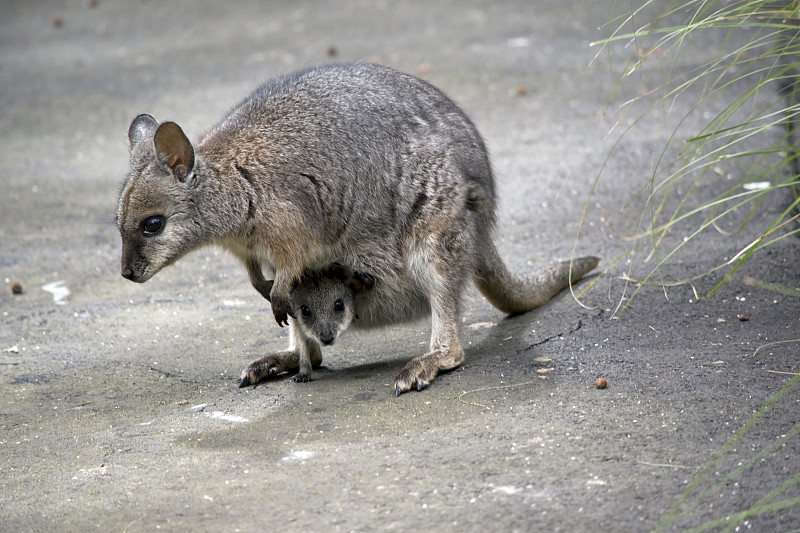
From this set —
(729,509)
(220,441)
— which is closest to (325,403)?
(220,441)

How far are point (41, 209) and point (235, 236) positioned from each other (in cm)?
409

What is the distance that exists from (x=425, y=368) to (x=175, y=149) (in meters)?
1.49

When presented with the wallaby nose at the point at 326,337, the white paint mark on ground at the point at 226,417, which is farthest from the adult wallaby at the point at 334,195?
the white paint mark on ground at the point at 226,417

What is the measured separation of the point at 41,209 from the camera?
7.52m

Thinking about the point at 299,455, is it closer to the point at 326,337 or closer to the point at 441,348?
the point at 326,337

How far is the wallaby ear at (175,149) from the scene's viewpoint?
12.7 ft

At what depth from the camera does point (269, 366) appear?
443cm

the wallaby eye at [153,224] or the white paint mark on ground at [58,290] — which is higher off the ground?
the wallaby eye at [153,224]

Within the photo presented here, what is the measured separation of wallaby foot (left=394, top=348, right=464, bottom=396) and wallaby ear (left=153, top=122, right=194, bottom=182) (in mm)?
1328

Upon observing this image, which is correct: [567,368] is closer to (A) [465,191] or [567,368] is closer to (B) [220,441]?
(A) [465,191]

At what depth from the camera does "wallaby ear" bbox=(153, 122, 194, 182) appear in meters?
3.87

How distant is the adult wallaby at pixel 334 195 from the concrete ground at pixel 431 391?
444 mm

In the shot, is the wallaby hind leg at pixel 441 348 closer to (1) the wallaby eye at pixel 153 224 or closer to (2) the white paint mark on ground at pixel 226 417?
(2) the white paint mark on ground at pixel 226 417

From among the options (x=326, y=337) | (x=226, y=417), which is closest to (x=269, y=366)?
(x=326, y=337)
